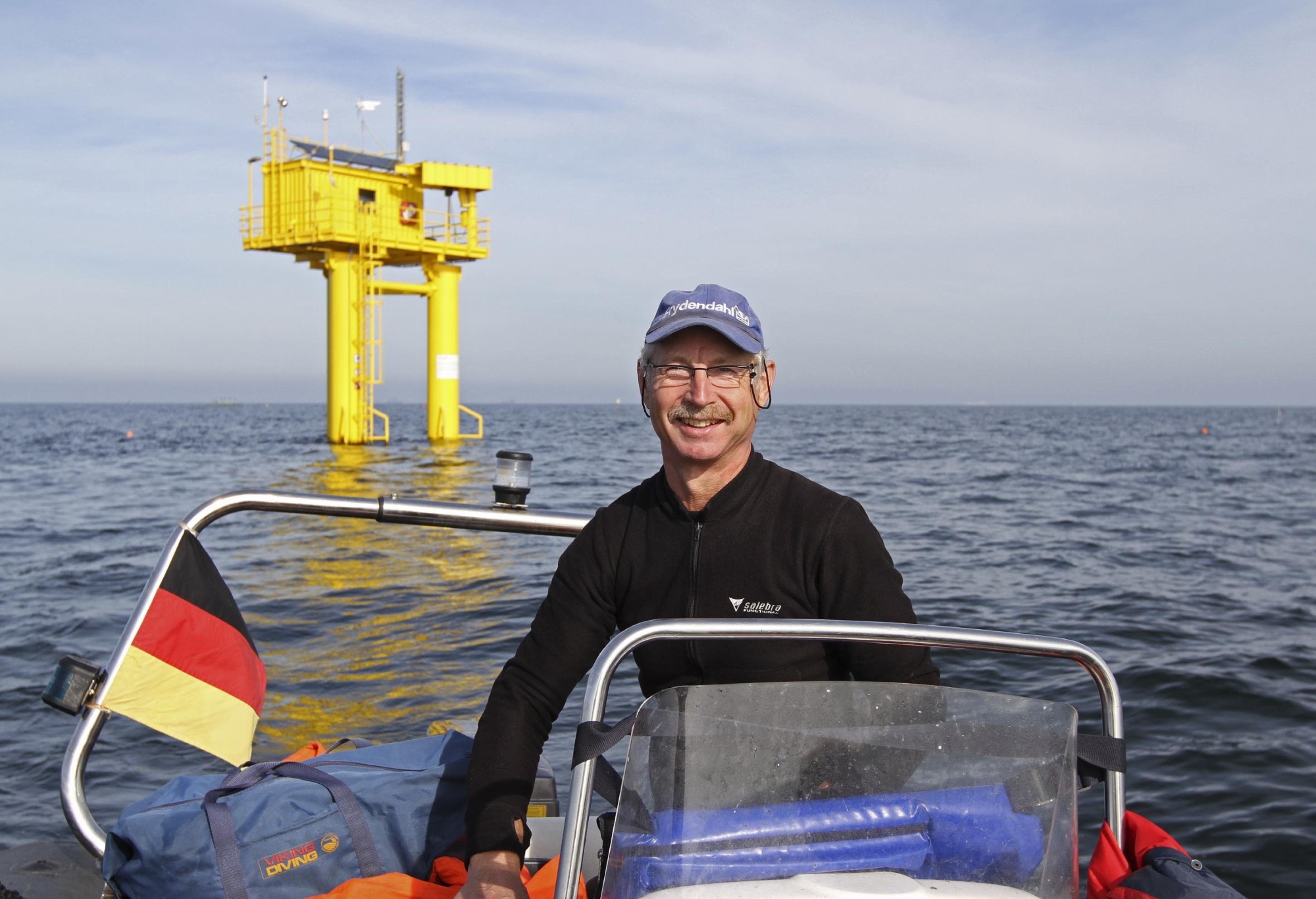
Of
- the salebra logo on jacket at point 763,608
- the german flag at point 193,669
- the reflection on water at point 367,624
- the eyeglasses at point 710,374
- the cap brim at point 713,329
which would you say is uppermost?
the cap brim at point 713,329

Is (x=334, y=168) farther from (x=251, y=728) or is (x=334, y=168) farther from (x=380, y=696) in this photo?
(x=251, y=728)

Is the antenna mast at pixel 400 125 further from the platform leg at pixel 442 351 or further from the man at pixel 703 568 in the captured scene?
the man at pixel 703 568

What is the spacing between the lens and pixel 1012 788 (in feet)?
5.80

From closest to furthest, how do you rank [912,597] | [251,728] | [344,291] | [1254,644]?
[251,728] < [1254,644] < [912,597] < [344,291]

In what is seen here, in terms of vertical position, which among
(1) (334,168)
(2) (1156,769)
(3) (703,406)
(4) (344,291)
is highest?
(1) (334,168)

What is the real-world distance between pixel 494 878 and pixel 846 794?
0.84m

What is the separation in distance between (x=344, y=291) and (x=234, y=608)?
26.7 metres

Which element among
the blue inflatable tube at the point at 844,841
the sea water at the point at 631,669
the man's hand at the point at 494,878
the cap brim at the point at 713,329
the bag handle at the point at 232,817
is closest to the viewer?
the blue inflatable tube at the point at 844,841

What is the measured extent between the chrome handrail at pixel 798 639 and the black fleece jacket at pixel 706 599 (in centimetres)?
33

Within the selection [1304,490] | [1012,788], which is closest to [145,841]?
[1012,788]

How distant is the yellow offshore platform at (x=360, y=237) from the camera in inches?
1115

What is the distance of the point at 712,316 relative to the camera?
2.46 metres

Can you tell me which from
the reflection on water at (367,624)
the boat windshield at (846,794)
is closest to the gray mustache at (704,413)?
the boat windshield at (846,794)

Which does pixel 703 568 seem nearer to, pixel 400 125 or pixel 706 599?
pixel 706 599
